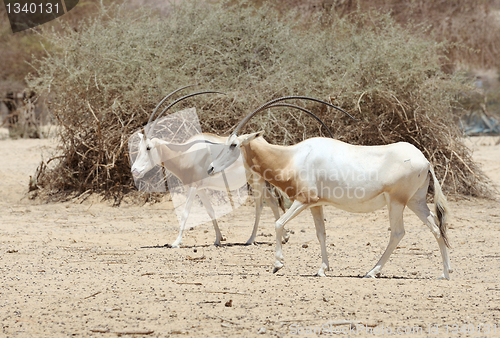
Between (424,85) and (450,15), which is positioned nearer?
(424,85)

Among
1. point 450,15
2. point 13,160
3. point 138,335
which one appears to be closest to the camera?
point 138,335

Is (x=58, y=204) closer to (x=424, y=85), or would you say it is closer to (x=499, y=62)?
(x=424, y=85)

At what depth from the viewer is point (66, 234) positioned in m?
7.52

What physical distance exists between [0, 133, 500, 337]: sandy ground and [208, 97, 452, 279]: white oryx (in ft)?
1.61

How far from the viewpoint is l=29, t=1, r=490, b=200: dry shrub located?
9.77 metres

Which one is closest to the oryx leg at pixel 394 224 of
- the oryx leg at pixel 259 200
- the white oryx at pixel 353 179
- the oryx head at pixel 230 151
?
the white oryx at pixel 353 179

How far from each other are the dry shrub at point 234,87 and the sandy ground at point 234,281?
4.72ft

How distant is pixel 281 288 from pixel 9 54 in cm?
2037

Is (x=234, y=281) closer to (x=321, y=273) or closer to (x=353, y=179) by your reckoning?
(x=321, y=273)

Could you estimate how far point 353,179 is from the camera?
5094 millimetres

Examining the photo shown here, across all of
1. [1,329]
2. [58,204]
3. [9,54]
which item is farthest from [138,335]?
[9,54]

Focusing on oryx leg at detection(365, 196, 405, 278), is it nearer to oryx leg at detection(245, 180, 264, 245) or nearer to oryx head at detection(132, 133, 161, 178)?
oryx leg at detection(245, 180, 264, 245)

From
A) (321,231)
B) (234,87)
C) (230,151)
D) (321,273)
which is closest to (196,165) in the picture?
(230,151)

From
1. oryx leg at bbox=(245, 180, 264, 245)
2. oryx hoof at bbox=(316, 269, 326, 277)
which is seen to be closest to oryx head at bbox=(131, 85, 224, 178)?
oryx leg at bbox=(245, 180, 264, 245)
